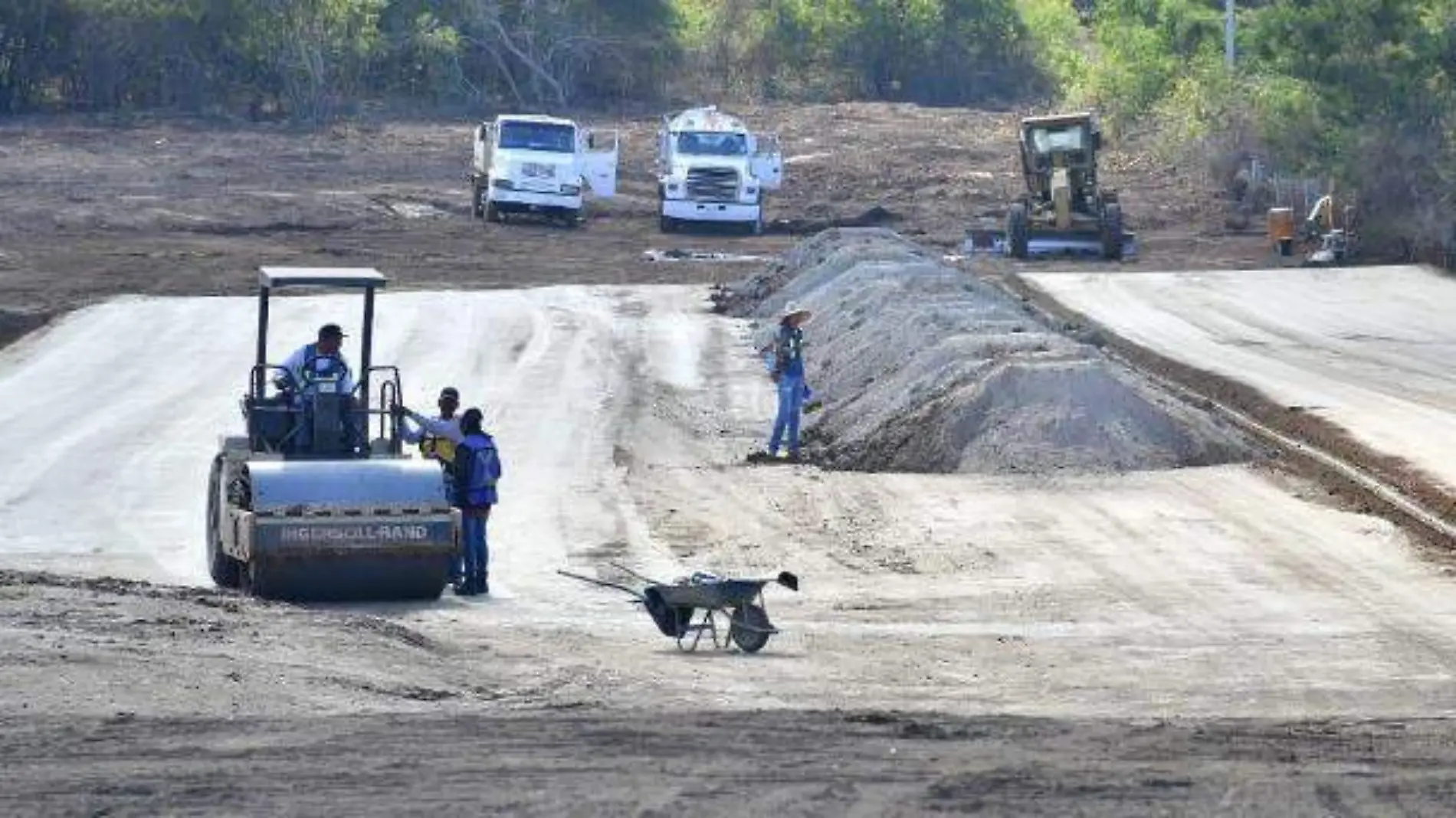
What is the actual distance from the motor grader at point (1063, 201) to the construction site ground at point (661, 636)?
9.84 m

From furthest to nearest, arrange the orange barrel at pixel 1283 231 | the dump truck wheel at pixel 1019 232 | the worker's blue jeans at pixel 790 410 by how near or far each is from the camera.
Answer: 1. the orange barrel at pixel 1283 231
2. the dump truck wheel at pixel 1019 232
3. the worker's blue jeans at pixel 790 410

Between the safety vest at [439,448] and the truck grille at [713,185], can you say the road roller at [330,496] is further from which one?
the truck grille at [713,185]

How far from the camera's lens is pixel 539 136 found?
60.1 metres

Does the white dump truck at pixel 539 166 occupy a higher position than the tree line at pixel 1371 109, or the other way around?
the tree line at pixel 1371 109

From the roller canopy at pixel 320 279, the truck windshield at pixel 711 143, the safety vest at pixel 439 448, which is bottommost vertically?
the truck windshield at pixel 711 143

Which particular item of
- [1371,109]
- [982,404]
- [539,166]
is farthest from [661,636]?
[1371,109]

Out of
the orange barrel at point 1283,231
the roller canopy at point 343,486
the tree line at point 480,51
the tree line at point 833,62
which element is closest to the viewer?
the roller canopy at point 343,486

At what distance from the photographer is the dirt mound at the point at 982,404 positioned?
27.0 metres

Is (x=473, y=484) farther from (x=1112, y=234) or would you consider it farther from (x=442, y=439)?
(x=1112, y=234)

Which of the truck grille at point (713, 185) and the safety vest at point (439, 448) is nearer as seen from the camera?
the safety vest at point (439, 448)

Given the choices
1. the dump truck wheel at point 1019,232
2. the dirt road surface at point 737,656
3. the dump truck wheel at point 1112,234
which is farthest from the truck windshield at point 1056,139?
the dirt road surface at point 737,656

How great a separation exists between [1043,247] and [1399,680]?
38.7m

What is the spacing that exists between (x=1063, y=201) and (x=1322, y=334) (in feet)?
40.4

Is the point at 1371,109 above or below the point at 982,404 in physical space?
above
